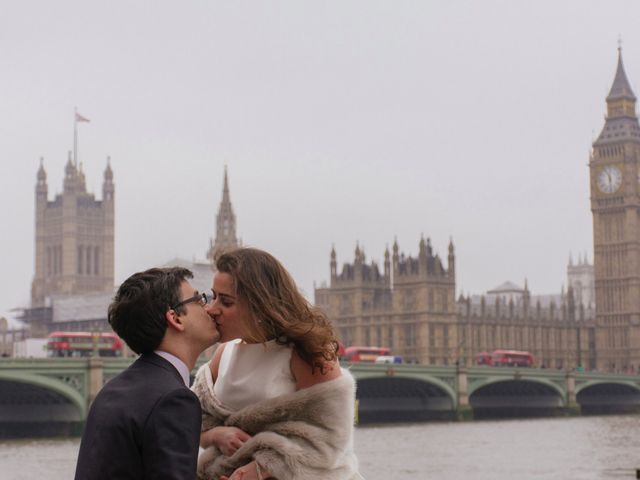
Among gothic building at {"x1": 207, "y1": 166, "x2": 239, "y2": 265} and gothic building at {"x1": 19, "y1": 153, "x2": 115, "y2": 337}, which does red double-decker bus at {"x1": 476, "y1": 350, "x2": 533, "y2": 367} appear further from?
gothic building at {"x1": 19, "y1": 153, "x2": 115, "y2": 337}

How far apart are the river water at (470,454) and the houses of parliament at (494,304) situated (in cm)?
2676

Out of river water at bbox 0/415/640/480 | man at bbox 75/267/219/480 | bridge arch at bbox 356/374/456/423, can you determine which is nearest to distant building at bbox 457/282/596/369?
bridge arch at bbox 356/374/456/423

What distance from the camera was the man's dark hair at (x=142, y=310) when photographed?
365cm

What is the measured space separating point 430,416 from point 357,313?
28.1 metres

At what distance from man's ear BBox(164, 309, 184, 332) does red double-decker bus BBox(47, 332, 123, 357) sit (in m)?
55.0

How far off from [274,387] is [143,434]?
0.63m

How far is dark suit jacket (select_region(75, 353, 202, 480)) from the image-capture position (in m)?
3.38

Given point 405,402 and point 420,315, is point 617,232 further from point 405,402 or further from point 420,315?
point 405,402

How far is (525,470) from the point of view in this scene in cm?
3222

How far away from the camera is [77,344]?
2381 inches

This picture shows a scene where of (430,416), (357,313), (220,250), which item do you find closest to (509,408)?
(430,416)

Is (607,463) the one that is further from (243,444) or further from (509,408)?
(509,408)

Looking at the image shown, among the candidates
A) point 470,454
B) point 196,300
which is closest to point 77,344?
point 470,454

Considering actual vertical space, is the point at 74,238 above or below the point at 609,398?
above
